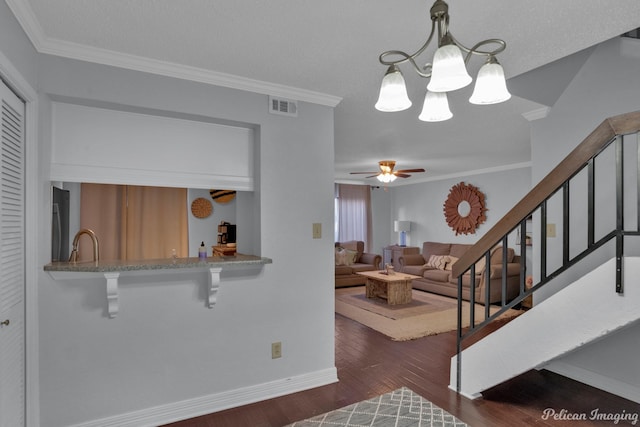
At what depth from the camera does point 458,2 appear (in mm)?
1668

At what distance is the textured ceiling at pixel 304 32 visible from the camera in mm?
1709

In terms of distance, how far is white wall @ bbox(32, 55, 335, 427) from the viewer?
83.6 inches

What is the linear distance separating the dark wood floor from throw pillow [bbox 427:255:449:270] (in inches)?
138

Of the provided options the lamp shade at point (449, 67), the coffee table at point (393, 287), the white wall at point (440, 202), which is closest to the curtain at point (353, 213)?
the white wall at point (440, 202)

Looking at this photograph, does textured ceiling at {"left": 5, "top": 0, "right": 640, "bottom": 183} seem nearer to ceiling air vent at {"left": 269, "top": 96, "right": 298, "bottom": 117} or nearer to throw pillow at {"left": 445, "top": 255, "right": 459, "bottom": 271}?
ceiling air vent at {"left": 269, "top": 96, "right": 298, "bottom": 117}

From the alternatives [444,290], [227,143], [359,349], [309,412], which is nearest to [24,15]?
[227,143]

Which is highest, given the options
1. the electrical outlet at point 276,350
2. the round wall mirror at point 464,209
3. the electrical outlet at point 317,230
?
the round wall mirror at point 464,209

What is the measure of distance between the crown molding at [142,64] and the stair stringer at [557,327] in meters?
2.10

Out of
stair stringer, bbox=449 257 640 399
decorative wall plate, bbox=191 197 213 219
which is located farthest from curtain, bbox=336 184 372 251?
stair stringer, bbox=449 257 640 399

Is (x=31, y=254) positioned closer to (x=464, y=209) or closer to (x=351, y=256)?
(x=351, y=256)

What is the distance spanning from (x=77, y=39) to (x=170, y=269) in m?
1.43

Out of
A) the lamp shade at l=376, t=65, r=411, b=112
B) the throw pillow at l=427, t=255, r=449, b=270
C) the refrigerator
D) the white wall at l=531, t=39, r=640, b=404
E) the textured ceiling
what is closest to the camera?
the lamp shade at l=376, t=65, r=411, b=112

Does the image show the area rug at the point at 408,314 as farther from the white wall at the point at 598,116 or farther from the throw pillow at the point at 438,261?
the white wall at the point at 598,116

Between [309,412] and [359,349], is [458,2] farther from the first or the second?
[359,349]
